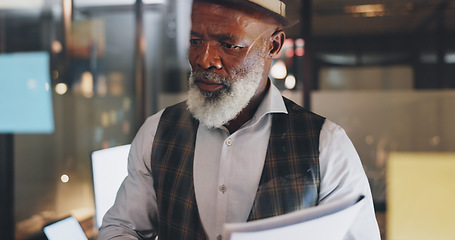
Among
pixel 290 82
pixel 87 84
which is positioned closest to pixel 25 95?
pixel 87 84

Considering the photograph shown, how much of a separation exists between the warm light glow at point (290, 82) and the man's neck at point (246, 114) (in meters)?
0.24

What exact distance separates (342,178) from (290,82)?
1.50 feet

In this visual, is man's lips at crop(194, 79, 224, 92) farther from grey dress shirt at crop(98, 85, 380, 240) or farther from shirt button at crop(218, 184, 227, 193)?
shirt button at crop(218, 184, 227, 193)

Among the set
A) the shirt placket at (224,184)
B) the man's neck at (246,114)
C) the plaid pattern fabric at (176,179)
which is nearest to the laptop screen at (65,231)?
the plaid pattern fabric at (176,179)

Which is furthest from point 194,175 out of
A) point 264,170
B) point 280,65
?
point 280,65

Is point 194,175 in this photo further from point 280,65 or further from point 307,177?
point 280,65

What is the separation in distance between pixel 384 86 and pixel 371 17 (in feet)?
1.06

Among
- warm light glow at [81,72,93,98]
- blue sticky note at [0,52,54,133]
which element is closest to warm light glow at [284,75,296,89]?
warm light glow at [81,72,93,98]

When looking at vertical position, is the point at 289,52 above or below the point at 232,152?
above

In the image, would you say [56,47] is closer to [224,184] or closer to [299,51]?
[299,51]

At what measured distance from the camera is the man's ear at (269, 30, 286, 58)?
1.09 meters

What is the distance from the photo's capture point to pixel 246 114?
43.7 inches

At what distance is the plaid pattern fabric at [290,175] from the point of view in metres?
1.03

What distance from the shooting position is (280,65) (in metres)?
1.27
